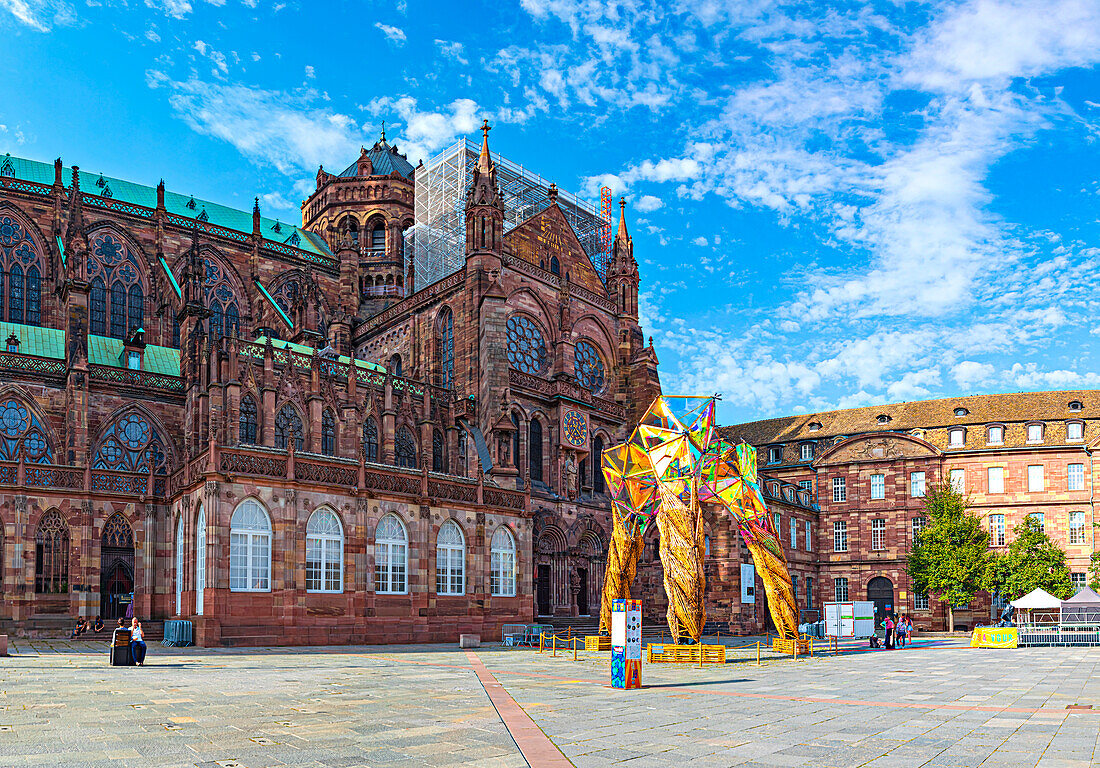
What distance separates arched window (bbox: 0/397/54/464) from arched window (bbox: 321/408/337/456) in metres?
11.8

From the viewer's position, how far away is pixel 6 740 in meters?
12.0

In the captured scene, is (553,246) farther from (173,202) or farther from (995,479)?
(995,479)

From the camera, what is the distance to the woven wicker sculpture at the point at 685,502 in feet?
102

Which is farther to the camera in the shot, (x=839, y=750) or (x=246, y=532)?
(x=246, y=532)

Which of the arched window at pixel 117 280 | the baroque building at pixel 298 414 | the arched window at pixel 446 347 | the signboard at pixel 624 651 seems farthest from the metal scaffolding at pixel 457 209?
the signboard at pixel 624 651

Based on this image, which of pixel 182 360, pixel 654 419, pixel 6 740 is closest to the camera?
pixel 6 740

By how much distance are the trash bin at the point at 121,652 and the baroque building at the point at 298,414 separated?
310 inches

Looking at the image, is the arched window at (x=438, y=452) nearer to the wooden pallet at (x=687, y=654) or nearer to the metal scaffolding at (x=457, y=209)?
the metal scaffolding at (x=457, y=209)

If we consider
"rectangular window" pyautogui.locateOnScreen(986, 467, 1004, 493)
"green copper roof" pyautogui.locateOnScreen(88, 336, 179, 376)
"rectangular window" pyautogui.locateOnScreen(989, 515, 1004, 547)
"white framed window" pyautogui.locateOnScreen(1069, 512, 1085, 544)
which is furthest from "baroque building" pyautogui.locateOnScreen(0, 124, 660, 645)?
"white framed window" pyautogui.locateOnScreen(1069, 512, 1085, 544)

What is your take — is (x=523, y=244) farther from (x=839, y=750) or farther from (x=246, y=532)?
(x=839, y=750)

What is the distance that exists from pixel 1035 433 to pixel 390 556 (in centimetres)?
5008

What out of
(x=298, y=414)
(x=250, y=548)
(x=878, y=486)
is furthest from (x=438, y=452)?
(x=878, y=486)

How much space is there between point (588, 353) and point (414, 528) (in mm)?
27408

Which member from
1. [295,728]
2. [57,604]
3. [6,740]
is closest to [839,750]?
[295,728]
